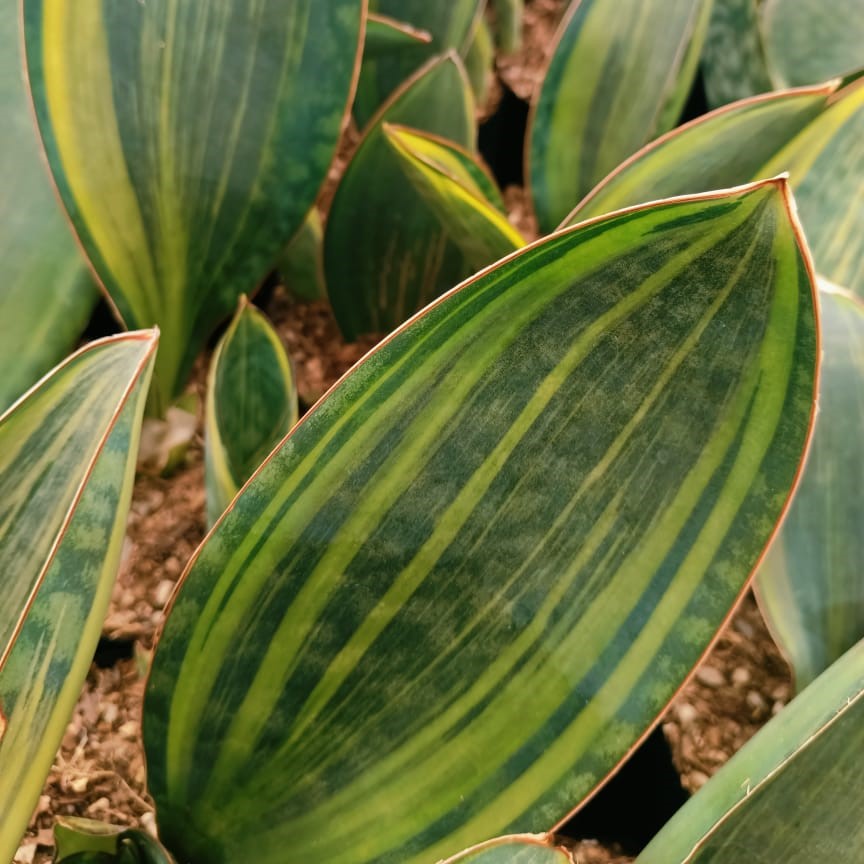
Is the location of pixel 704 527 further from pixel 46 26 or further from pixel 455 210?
pixel 46 26

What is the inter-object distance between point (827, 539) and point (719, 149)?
8.2 inches

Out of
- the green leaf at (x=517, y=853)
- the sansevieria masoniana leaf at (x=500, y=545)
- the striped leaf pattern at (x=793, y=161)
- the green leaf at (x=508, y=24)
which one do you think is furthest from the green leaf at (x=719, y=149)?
the green leaf at (x=508, y=24)

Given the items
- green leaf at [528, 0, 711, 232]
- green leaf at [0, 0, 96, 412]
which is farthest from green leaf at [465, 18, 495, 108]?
green leaf at [0, 0, 96, 412]

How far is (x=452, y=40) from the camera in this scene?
70 centimetres

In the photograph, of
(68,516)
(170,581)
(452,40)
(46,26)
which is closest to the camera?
(68,516)

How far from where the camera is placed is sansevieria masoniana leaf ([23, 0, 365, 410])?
1.49 ft

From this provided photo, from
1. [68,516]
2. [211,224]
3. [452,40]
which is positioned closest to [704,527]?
[68,516]

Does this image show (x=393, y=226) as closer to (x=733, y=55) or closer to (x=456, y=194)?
(x=456, y=194)

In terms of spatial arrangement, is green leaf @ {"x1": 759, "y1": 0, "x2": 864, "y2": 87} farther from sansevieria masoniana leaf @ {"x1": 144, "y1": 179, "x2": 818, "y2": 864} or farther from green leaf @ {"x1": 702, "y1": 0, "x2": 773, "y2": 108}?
sansevieria masoniana leaf @ {"x1": 144, "y1": 179, "x2": 818, "y2": 864}

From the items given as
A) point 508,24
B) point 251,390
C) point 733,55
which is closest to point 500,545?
point 251,390

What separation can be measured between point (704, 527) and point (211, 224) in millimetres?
326

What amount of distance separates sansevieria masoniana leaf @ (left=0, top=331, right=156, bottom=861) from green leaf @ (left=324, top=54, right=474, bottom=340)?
0.99 feet

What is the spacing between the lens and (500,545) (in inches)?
13.3

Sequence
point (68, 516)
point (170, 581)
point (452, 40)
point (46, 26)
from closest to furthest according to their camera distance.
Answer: point (68, 516) < point (46, 26) < point (170, 581) < point (452, 40)
